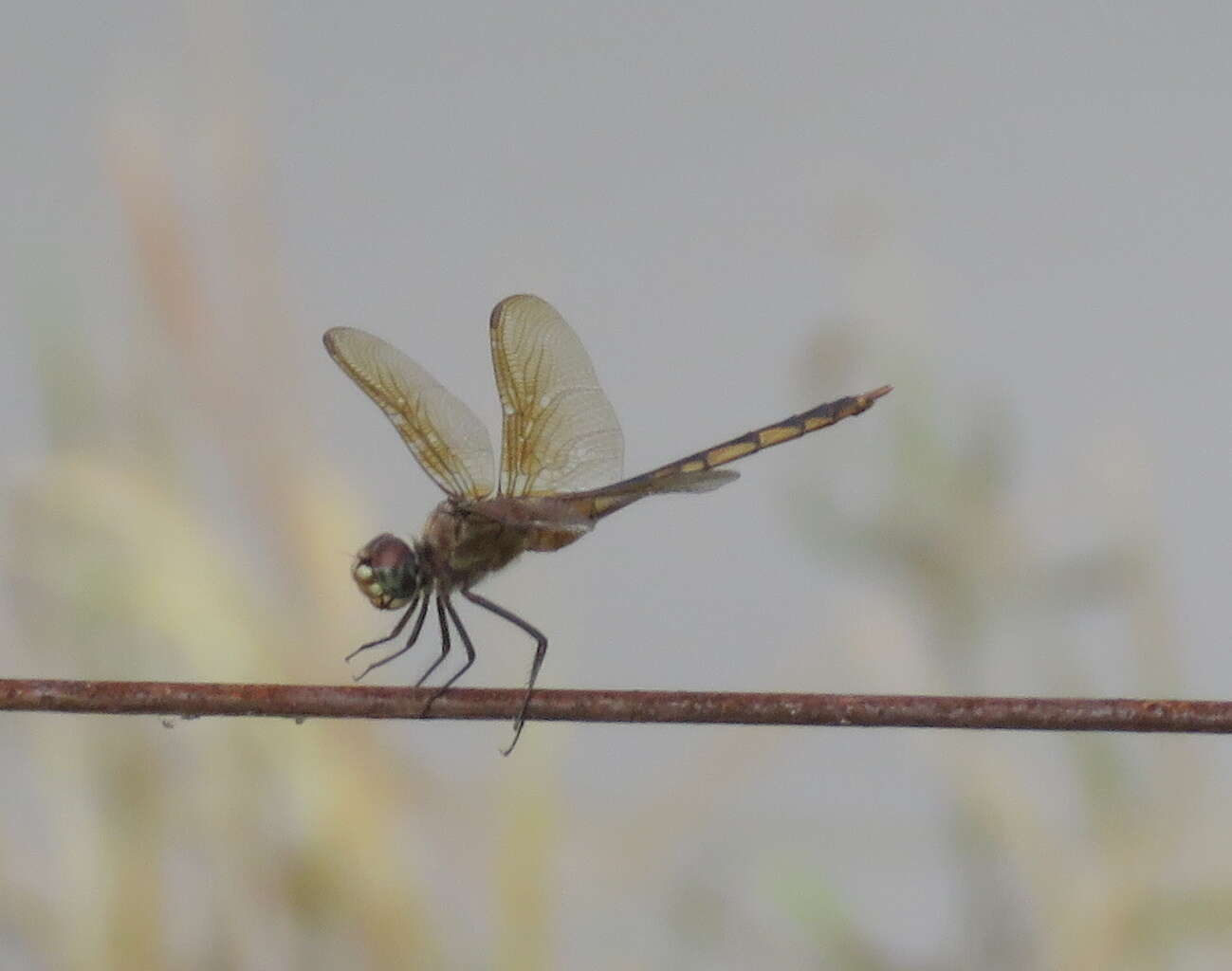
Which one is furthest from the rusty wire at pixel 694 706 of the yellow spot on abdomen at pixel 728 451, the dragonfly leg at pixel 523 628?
the yellow spot on abdomen at pixel 728 451

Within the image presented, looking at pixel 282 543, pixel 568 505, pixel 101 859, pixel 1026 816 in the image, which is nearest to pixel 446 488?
pixel 568 505

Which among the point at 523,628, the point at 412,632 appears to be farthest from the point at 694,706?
the point at 412,632

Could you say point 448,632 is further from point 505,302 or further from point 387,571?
point 505,302

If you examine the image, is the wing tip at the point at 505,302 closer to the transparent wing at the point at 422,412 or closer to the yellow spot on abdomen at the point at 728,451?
the transparent wing at the point at 422,412

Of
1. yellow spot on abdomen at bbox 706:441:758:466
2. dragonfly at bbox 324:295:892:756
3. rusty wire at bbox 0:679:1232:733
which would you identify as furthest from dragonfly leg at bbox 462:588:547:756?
rusty wire at bbox 0:679:1232:733

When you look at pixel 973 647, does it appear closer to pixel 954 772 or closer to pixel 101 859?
pixel 954 772

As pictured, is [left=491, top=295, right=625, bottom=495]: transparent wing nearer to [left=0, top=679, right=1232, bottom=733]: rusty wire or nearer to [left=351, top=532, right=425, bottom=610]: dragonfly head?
[left=351, top=532, right=425, bottom=610]: dragonfly head
